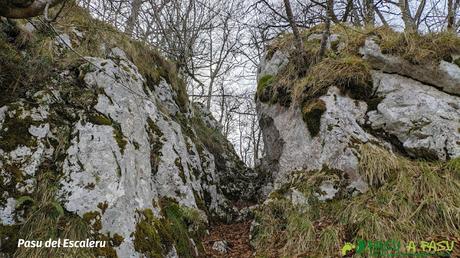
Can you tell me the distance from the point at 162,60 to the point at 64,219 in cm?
405

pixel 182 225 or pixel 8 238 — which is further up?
pixel 8 238

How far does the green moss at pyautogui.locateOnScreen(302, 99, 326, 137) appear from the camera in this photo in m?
4.34

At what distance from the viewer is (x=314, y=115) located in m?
4.40

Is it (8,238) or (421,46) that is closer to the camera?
(8,238)

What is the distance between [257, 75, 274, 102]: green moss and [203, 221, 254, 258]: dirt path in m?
2.28

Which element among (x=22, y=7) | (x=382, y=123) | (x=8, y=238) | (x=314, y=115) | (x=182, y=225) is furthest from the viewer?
(x=314, y=115)

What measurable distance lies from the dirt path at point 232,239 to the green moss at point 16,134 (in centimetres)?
218

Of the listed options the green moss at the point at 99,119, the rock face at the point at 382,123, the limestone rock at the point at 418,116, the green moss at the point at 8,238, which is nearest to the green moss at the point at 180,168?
the green moss at the point at 99,119

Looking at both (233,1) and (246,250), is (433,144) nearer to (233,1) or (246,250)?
(246,250)

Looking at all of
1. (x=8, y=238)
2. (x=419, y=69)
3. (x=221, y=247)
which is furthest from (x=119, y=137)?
(x=419, y=69)

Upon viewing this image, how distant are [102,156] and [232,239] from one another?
1.97 metres

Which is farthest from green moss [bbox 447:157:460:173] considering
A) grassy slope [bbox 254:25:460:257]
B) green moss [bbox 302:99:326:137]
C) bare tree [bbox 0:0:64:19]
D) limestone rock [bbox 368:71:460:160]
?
bare tree [bbox 0:0:64:19]

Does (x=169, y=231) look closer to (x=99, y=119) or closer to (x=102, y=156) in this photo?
(x=102, y=156)

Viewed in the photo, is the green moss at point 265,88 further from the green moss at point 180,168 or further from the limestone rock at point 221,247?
the limestone rock at point 221,247
